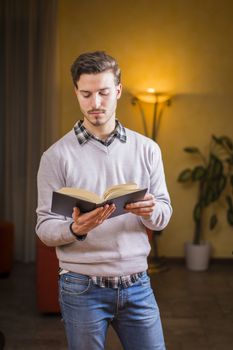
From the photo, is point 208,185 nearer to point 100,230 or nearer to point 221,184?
point 221,184

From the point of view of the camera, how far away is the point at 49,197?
164cm

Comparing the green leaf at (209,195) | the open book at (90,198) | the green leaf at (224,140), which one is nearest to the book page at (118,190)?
the open book at (90,198)

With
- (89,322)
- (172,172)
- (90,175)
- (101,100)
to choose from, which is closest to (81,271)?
(89,322)

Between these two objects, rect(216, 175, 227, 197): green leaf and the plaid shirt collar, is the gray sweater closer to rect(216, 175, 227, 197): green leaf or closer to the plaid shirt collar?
the plaid shirt collar

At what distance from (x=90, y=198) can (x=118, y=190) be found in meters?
0.08

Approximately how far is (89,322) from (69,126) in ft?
13.9

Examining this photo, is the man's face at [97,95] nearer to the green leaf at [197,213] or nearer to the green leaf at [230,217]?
the green leaf at [197,213]

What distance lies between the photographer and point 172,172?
5723 millimetres

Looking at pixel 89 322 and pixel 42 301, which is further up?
pixel 89 322

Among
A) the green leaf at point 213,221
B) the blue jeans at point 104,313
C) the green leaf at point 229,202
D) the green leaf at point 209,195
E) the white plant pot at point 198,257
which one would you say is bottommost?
the white plant pot at point 198,257

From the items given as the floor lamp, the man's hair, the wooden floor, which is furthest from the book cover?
the floor lamp

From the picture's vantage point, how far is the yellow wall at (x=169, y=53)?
5.57m

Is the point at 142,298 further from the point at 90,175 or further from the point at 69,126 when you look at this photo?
the point at 69,126

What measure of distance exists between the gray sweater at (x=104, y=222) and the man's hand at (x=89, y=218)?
5cm
